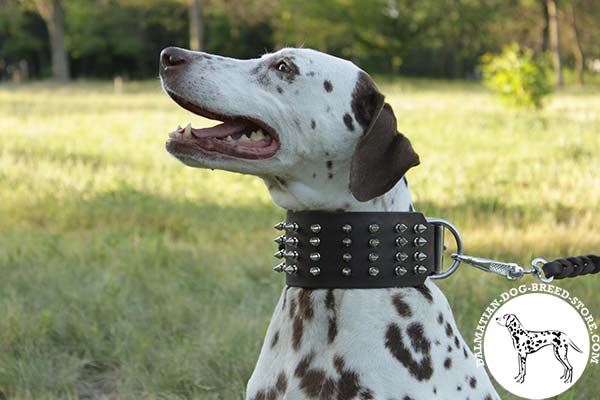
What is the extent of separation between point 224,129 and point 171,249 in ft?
11.5

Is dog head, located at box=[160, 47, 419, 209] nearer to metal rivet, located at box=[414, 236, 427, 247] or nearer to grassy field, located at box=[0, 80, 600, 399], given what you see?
metal rivet, located at box=[414, 236, 427, 247]

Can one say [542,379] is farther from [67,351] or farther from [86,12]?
[86,12]

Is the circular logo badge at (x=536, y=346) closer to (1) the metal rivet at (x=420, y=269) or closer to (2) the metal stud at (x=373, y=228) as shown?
(1) the metal rivet at (x=420, y=269)

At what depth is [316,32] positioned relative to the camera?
56.7 meters

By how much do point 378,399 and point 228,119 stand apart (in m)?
1.01

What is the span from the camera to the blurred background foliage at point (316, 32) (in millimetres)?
54656

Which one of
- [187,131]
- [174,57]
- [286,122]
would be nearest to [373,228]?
[286,122]

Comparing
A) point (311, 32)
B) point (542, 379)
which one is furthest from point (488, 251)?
point (311, 32)

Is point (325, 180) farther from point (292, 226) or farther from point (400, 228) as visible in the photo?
point (400, 228)

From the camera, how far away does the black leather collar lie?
93.8 inches

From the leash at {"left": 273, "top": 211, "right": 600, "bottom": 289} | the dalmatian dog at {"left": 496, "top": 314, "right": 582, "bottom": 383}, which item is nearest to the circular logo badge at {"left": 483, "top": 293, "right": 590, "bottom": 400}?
the dalmatian dog at {"left": 496, "top": 314, "right": 582, "bottom": 383}

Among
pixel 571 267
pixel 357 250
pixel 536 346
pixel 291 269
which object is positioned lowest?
pixel 536 346

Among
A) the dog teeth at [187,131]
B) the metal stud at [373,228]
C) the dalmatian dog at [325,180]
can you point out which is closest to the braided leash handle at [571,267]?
the dalmatian dog at [325,180]

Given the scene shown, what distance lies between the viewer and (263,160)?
244 centimetres
